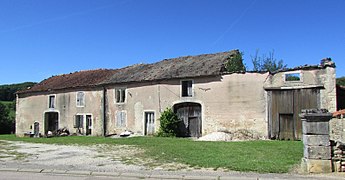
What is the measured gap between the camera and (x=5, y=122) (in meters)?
33.8

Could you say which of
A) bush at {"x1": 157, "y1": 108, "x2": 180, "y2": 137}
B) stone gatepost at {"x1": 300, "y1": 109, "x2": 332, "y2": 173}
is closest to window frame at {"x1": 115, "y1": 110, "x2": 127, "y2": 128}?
bush at {"x1": 157, "y1": 108, "x2": 180, "y2": 137}

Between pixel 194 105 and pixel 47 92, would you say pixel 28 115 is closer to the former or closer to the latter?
pixel 47 92

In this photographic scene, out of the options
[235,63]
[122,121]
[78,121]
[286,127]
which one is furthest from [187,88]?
[78,121]

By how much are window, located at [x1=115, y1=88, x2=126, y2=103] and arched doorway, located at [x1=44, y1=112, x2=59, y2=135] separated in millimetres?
8003

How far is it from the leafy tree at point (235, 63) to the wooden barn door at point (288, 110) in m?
4.04

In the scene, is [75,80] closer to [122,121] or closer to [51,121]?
[51,121]

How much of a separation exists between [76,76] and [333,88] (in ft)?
75.2

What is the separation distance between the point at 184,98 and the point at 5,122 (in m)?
25.3

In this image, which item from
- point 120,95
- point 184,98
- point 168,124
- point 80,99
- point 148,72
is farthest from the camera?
point 80,99

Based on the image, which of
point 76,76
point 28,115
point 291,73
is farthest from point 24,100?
point 291,73

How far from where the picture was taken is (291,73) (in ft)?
53.7

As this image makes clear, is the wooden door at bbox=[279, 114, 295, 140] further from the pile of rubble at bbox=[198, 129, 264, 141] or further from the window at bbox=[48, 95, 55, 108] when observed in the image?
the window at bbox=[48, 95, 55, 108]

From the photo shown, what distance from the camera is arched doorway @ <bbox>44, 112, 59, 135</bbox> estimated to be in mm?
27578

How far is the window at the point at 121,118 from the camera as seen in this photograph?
74.8 feet
